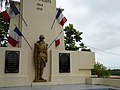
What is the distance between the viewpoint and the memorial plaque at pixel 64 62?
1012 cm

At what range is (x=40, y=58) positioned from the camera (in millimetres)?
9430

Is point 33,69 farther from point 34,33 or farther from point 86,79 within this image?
point 86,79

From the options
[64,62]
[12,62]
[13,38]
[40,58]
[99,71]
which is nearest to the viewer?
[12,62]

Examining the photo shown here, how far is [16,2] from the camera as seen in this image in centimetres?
1011

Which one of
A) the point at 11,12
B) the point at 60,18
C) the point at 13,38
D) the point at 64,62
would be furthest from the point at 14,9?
the point at 64,62

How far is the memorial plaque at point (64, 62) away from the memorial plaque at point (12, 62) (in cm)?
217

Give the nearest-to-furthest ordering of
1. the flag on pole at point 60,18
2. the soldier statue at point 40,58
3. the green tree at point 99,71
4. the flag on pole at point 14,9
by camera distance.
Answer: the soldier statue at point 40,58 < the flag on pole at point 14,9 < the flag on pole at point 60,18 < the green tree at point 99,71

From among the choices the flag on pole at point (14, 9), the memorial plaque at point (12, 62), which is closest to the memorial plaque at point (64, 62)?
the memorial plaque at point (12, 62)

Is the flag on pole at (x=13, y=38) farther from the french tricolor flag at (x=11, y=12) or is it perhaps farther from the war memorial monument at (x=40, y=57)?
the french tricolor flag at (x=11, y=12)

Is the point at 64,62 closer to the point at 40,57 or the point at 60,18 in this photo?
the point at 40,57

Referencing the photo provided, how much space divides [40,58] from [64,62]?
141 centimetres

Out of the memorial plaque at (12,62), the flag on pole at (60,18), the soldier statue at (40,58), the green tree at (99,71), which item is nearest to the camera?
the memorial plaque at (12,62)

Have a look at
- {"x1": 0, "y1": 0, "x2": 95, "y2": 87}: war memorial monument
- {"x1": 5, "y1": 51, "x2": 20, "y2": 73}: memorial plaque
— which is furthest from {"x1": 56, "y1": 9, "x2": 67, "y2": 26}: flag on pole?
{"x1": 5, "y1": 51, "x2": 20, "y2": 73}: memorial plaque

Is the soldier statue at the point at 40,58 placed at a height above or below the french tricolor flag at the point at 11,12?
below
